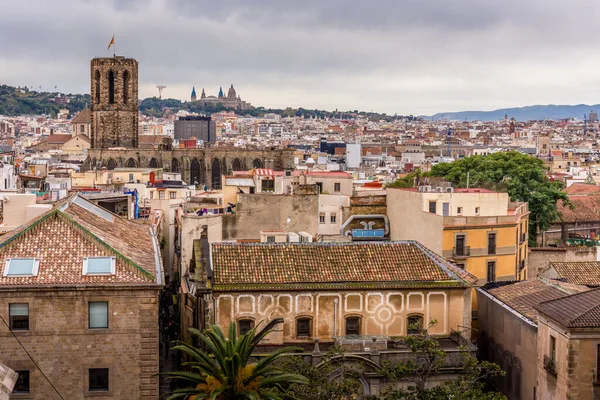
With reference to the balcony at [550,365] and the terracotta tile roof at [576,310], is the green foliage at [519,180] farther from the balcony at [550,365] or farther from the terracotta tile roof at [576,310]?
the balcony at [550,365]

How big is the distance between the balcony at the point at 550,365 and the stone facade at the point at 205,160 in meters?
101

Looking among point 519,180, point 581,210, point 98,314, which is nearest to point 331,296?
point 98,314

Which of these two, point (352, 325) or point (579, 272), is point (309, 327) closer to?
point (352, 325)

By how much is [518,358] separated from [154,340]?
1019cm

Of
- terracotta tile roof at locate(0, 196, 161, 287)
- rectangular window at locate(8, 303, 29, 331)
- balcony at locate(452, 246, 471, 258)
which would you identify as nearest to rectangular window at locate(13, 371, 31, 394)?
rectangular window at locate(8, 303, 29, 331)

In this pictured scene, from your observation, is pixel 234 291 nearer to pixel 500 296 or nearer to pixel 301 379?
pixel 301 379

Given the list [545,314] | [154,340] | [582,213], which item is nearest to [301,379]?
[154,340]

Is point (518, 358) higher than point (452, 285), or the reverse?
point (452, 285)

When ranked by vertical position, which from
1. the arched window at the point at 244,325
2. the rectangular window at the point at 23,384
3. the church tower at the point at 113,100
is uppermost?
the church tower at the point at 113,100

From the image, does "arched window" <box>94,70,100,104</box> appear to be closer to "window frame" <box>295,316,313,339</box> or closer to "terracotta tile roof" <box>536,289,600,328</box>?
"window frame" <box>295,316,313,339</box>

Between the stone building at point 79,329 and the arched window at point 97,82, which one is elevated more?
the arched window at point 97,82

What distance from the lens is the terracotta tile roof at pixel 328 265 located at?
28562 millimetres

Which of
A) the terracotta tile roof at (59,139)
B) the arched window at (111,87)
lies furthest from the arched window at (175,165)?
the terracotta tile roof at (59,139)

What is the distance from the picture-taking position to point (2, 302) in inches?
962
